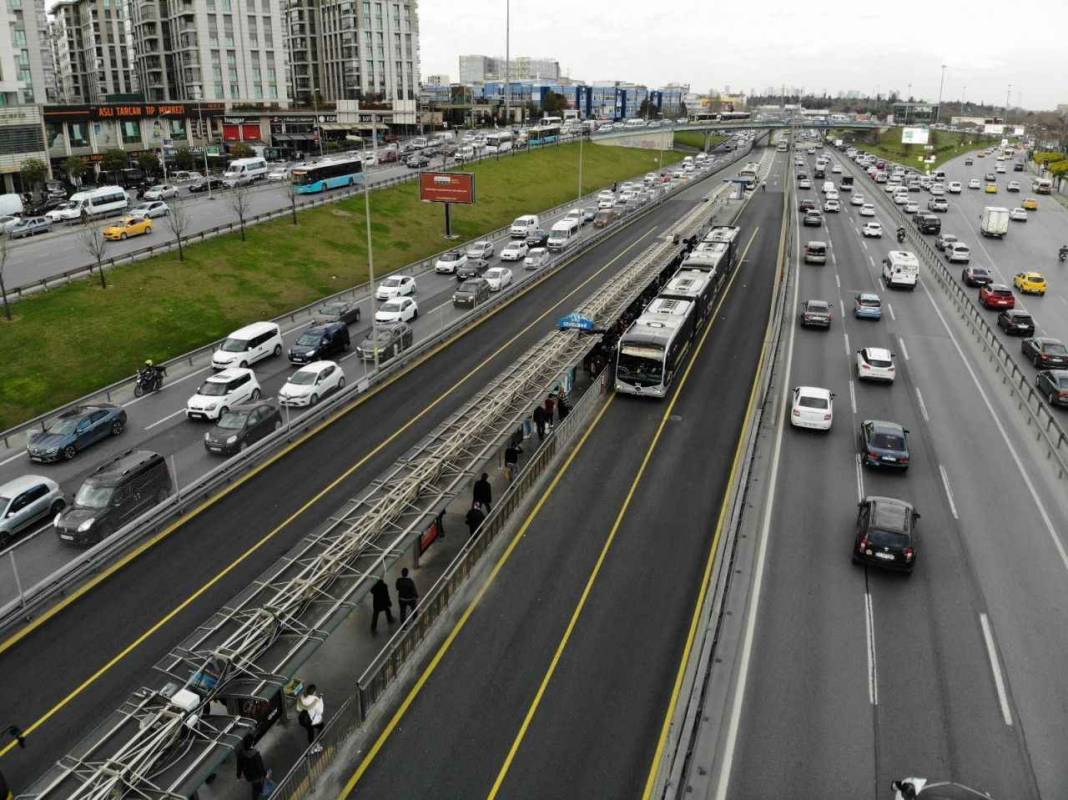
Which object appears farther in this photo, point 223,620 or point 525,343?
point 525,343

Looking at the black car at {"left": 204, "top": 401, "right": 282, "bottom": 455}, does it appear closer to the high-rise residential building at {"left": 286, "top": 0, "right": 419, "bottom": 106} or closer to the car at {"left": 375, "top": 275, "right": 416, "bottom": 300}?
the car at {"left": 375, "top": 275, "right": 416, "bottom": 300}

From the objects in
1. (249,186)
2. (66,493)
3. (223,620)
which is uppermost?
(249,186)

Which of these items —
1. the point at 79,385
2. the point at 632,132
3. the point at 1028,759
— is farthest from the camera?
the point at 632,132

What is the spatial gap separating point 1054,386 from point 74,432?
40163mm

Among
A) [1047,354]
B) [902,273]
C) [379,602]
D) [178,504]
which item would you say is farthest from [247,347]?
[902,273]

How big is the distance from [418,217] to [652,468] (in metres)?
55.2

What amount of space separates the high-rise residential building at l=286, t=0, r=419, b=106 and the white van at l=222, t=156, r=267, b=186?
66563 mm

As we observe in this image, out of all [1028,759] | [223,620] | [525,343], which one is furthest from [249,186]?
[1028,759]

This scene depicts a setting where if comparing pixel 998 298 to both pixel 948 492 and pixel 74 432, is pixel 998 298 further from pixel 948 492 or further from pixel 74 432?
pixel 74 432

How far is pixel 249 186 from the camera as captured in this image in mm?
81812

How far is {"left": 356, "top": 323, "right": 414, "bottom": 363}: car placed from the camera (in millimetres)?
36406

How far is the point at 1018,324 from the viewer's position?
4178cm

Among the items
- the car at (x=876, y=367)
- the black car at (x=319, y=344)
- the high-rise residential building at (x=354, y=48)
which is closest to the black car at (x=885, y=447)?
the car at (x=876, y=367)

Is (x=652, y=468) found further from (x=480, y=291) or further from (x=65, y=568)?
(x=480, y=291)
